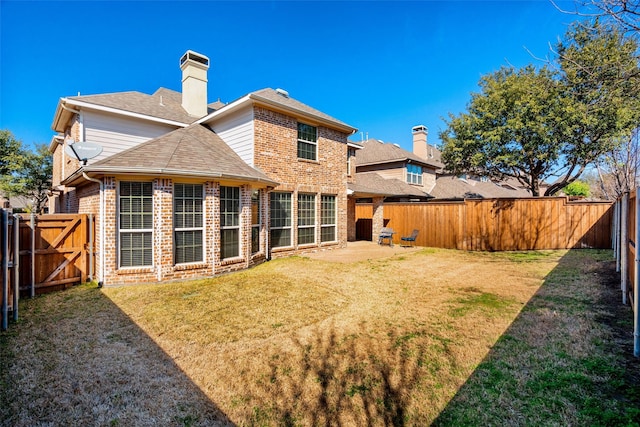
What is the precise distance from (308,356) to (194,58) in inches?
576

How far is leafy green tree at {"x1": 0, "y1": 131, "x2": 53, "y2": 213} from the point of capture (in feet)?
75.4

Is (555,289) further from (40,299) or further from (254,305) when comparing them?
(40,299)

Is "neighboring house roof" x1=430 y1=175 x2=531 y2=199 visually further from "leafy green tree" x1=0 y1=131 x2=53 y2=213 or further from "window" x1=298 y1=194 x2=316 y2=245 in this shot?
"leafy green tree" x1=0 y1=131 x2=53 y2=213

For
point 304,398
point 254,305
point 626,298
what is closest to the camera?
point 304,398

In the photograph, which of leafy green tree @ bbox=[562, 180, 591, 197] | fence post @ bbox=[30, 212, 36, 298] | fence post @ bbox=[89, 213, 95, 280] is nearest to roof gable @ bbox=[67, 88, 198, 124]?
fence post @ bbox=[89, 213, 95, 280]

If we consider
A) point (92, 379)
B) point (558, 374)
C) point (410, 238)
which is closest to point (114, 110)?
point (92, 379)

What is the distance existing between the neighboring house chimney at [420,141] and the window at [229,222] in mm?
23172

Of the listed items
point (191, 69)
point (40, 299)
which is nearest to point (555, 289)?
point (40, 299)

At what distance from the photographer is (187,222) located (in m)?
8.24

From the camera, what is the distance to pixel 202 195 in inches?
332

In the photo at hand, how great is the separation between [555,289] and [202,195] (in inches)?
374

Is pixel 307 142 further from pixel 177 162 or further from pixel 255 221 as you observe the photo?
pixel 177 162

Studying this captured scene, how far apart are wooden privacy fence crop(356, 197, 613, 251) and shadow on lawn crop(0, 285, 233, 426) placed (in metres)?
13.9

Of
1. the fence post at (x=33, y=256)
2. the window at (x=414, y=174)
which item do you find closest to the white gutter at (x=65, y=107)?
the fence post at (x=33, y=256)
